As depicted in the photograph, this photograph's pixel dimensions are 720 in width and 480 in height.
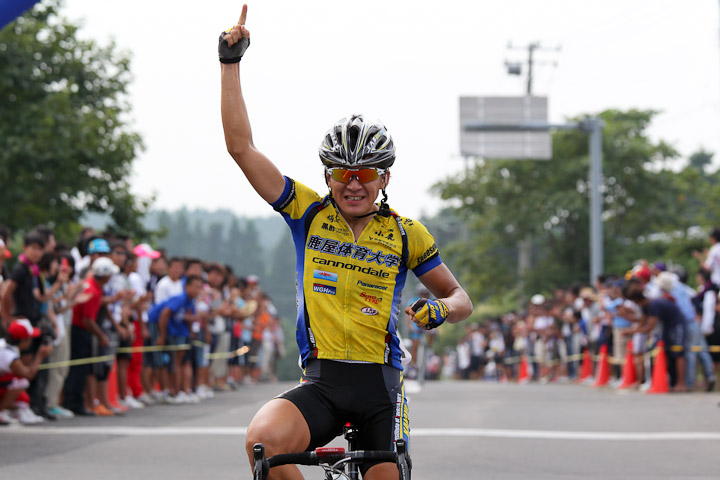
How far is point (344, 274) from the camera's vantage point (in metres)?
4.83

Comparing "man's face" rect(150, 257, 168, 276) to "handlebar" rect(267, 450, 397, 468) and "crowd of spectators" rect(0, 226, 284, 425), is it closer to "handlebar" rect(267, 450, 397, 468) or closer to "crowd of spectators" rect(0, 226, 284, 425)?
"crowd of spectators" rect(0, 226, 284, 425)

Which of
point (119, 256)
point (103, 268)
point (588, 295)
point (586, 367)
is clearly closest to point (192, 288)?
point (119, 256)

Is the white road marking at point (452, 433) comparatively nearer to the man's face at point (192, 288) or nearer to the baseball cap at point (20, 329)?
the baseball cap at point (20, 329)

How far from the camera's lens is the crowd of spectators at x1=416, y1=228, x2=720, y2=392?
20.0m

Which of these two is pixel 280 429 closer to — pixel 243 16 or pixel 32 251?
pixel 243 16

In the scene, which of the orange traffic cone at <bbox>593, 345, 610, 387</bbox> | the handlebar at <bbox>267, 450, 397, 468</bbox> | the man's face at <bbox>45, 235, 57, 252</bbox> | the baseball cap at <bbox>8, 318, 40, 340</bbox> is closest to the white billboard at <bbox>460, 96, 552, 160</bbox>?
the orange traffic cone at <bbox>593, 345, 610, 387</bbox>

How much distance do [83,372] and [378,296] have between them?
10.1 m

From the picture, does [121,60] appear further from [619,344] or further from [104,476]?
[104,476]

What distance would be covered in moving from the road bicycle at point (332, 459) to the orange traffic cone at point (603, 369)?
68.6 feet

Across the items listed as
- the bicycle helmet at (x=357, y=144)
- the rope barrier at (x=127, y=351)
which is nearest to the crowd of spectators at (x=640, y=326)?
the rope barrier at (x=127, y=351)

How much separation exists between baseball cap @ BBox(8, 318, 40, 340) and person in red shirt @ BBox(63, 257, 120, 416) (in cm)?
174

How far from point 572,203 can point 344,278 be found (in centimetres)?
4466

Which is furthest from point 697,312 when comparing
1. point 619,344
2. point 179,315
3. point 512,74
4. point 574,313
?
point 512,74

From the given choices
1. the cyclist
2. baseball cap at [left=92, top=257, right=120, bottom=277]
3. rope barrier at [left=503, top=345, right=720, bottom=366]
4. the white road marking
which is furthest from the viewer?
rope barrier at [left=503, top=345, right=720, bottom=366]
